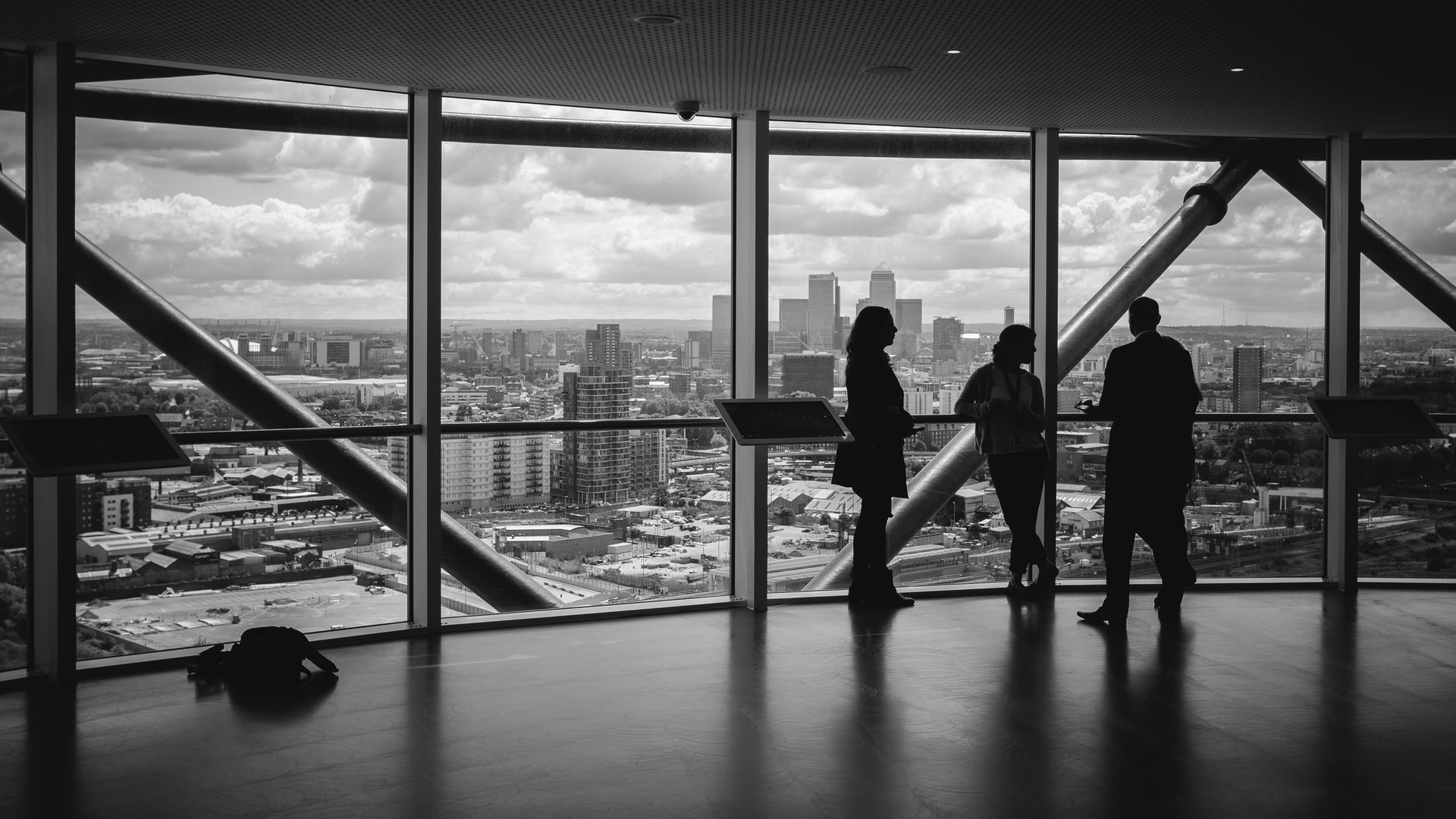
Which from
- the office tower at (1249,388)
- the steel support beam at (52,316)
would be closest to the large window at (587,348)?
the steel support beam at (52,316)

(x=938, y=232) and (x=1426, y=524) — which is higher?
(x=938, y=232)

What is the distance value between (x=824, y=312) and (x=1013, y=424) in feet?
4.91

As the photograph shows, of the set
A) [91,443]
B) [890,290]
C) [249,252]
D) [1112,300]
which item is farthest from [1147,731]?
[249,252]

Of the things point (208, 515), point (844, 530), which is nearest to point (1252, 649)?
point (844, 530)

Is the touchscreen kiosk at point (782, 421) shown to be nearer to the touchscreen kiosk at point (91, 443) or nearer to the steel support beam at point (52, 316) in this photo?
the touchscreen kiosk at point (91, 443)

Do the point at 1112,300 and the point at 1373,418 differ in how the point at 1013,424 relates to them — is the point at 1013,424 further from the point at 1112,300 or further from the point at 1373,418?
the point at 1373,418

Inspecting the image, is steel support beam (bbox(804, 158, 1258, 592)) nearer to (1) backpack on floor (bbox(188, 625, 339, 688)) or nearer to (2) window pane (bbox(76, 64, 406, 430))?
(2) window pane (bbox(76, 64, 406, 430))

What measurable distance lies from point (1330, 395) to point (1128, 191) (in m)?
2.06

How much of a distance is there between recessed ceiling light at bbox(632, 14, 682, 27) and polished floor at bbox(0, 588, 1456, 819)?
10.3 feet

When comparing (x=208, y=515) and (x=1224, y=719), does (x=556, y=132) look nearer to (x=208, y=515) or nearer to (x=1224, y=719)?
(x=208, y=515)

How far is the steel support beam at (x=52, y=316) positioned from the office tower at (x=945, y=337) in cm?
540

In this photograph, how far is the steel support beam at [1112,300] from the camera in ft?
27.4

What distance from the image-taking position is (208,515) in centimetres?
641

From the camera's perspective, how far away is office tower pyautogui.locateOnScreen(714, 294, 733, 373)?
780cm
